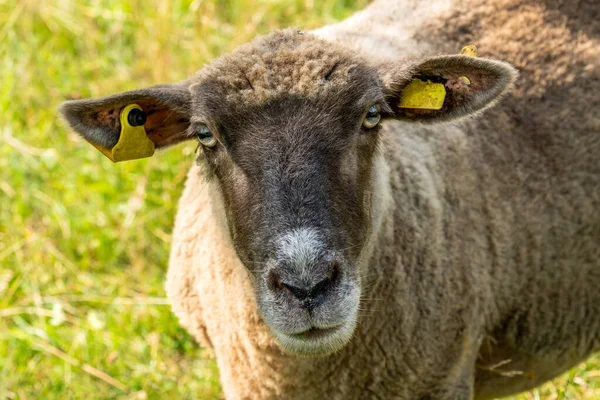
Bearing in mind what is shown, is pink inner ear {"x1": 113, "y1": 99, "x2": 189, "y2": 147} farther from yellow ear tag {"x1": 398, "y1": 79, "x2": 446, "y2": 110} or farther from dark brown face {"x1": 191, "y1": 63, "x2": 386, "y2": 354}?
yellow ear tag {"x1": 398, "y1": 79, "x2": 446, "y2": 110}

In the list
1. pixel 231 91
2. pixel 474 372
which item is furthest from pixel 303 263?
pixel 474 372

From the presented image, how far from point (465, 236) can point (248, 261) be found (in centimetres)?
142

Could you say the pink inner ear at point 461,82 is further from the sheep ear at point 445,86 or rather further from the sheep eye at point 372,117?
the sheep eye at point 372,117

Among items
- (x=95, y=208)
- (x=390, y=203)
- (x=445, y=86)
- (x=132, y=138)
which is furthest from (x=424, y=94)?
(x=95, y=208)

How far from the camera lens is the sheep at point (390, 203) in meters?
3.73

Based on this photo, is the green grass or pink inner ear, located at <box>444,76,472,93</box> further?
the green grass

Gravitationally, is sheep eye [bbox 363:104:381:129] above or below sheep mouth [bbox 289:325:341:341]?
above

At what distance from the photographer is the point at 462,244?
4.76m

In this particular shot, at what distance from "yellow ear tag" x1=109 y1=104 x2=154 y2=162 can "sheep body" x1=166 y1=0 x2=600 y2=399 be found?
415 millimetres

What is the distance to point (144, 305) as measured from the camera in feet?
21.4

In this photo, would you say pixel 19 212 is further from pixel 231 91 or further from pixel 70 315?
pixel 231 91

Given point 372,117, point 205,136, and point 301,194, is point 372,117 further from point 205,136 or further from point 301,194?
point 205,136

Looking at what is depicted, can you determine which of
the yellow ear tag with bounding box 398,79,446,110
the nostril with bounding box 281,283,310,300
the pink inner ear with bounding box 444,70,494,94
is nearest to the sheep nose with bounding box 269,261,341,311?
the nostril with bounding box 281,283,310,300

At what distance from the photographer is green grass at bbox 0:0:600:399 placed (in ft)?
19.9
